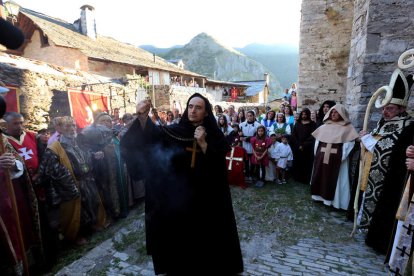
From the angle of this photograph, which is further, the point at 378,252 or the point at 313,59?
the point at 313,59

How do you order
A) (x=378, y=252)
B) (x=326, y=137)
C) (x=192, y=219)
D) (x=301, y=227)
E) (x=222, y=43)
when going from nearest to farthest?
(x=192, y=219), (x=378, y=252), (x=301, y=227), (x=326, y=137), (x=222, y=43)

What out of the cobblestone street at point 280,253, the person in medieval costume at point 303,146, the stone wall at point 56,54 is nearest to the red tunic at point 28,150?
the cobblestone street at point 280,253

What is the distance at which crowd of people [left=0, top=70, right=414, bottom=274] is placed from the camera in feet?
8.32

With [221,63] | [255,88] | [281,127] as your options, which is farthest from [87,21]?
[221,63]

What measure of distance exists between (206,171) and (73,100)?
7140 millimetres

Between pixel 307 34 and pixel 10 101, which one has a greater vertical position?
pixel 307 34

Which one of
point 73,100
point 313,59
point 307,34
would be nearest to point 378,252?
point 313,59

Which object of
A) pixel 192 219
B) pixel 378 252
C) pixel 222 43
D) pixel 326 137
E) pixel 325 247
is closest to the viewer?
pixel 192 219

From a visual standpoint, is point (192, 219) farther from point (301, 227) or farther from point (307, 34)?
point (307, 34)

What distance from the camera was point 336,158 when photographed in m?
4.87

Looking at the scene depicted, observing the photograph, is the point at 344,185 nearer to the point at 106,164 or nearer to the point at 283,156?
the point at 283,156

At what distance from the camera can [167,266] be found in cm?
263

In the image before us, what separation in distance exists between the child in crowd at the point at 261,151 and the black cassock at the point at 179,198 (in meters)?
3.96

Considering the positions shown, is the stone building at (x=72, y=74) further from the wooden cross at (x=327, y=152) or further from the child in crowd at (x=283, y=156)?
the wooden cross at (x=327, y=152)
